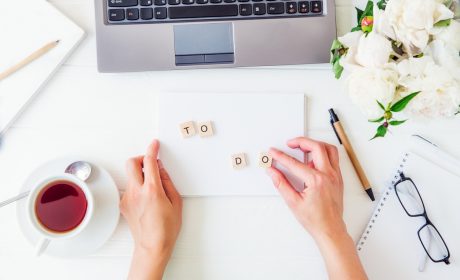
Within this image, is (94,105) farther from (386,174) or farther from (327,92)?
(386,174)

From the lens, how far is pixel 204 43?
75cm

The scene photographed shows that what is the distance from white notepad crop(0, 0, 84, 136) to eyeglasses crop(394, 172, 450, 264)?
0.64 m

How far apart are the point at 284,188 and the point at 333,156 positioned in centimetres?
11

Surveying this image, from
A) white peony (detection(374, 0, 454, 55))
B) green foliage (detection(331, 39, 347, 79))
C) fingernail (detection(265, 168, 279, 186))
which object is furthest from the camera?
fingernail (detection(265, 168, 279, 186))

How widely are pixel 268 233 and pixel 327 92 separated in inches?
11.1

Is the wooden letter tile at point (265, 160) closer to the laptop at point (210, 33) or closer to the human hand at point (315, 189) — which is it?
the human hand at point (315, 189)

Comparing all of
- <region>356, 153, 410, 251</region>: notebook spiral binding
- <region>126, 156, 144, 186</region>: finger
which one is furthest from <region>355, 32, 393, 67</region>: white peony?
<region>126, 156, 144, 186</region>: finger

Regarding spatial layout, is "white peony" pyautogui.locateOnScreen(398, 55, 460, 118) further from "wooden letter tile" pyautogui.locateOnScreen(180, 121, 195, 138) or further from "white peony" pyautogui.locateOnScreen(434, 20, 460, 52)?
"wooden letter tile" pyautogui.locateOnScreen(180, 121, 195, 138)

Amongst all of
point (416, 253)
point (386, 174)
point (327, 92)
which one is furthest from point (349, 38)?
point (416, 253)

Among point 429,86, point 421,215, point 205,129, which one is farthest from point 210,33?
point 421,215

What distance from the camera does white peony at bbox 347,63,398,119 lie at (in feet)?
1.74

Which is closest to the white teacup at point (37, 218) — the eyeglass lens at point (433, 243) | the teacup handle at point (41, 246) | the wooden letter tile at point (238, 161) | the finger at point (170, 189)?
the teacup handle at point (41, 246)

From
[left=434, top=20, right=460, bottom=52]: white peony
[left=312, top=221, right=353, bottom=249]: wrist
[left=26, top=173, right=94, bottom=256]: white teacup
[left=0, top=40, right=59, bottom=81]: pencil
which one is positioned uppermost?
[left=434, top=20, right=460, bottom=52]: white peony

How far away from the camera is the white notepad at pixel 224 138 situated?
0.76m
